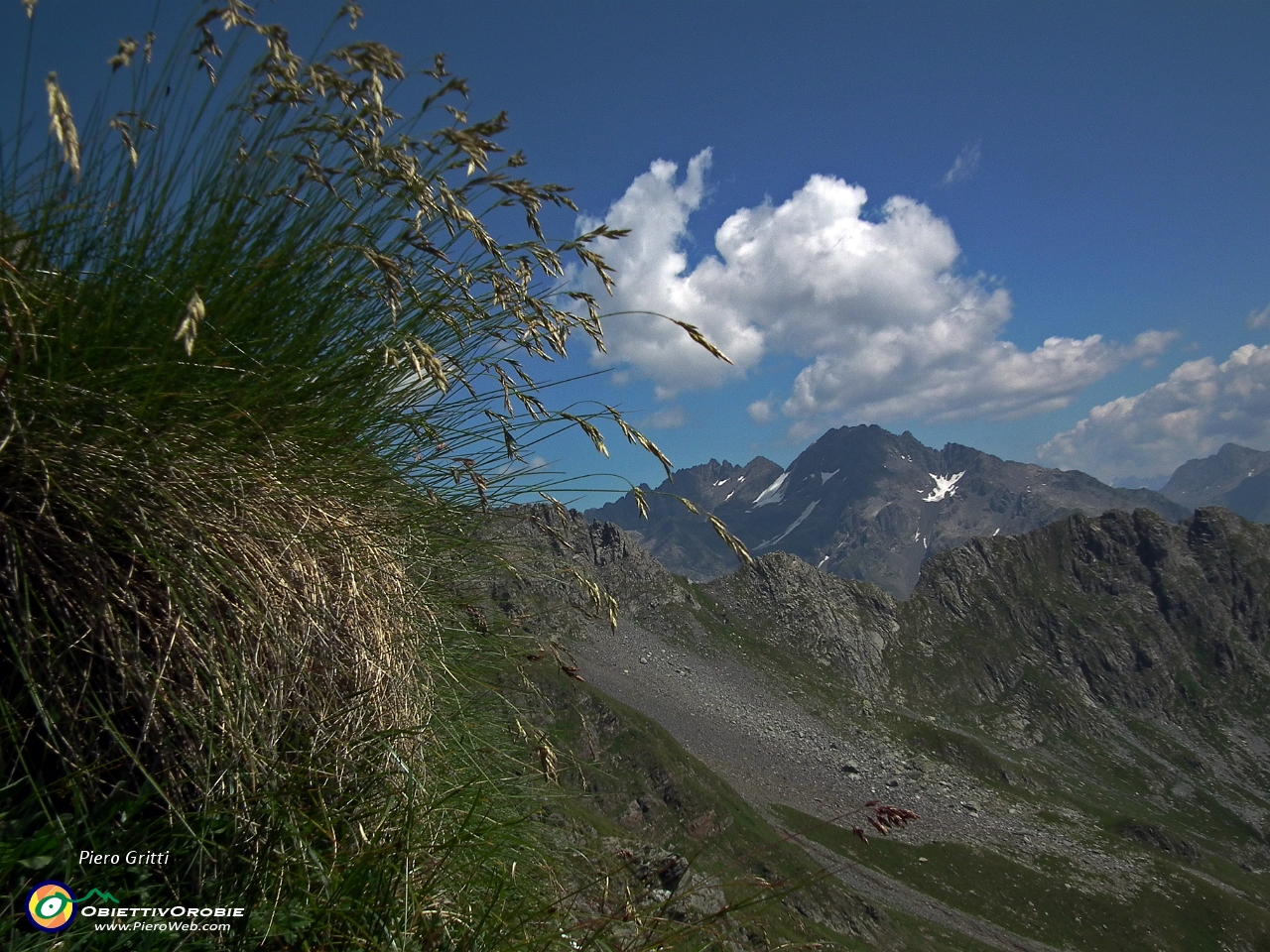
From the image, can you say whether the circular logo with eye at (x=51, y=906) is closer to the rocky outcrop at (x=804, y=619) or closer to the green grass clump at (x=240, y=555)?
the green grass clump at (x=240, y=555)

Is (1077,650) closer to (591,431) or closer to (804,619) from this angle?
(804,619)

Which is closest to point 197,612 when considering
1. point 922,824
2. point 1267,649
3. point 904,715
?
point 922,824

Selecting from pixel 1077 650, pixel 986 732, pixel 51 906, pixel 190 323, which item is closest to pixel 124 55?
pixel 190 323

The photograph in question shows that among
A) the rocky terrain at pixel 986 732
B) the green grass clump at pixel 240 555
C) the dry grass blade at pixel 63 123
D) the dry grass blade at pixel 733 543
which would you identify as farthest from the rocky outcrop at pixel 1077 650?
the dry grass blade at pixel 63 123

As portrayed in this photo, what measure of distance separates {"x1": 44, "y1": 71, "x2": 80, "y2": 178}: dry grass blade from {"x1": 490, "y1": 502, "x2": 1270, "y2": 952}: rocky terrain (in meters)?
44.4

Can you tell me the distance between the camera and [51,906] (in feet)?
5.97

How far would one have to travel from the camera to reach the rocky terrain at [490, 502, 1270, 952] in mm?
88375

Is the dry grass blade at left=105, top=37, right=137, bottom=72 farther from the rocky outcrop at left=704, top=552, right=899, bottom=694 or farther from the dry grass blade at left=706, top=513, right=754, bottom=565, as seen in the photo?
the rocky outcrop at left=704, top=552, right=899, bottom=694

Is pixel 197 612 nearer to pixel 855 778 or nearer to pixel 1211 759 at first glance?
pixel 855 778

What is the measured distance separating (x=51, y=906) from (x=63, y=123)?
7.86 ft

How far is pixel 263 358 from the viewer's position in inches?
114

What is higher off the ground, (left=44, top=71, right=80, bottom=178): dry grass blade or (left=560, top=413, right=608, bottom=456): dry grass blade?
(left=44, top=71, right=80, bottom=178): dry grass blade

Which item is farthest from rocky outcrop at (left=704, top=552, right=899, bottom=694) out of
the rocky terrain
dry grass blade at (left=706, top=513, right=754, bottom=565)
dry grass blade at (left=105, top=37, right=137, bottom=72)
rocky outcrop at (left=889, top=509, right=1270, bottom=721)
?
dry grass blade at (left=105, top=37, right=137, bottom=72)

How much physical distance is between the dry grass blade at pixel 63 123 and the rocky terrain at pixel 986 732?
44381 mm
